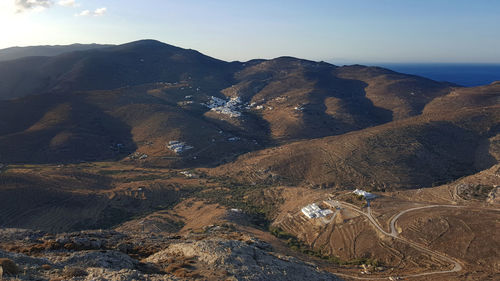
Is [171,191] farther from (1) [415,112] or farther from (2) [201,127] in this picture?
(1) [415,112]

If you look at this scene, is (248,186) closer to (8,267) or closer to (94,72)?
(8,267)

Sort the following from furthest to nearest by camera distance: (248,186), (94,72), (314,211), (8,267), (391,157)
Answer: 1. (94,72)
2. (391,157)
3. (248,186)
4. (314,211)
5. (8,267)

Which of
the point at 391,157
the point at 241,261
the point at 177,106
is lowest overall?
the point at 391,157

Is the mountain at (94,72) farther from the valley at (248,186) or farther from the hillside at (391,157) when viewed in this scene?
the hillside at (391,157)

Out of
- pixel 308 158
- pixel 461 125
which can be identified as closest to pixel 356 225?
pixel 308 158

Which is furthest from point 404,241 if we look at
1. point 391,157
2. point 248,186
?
point 391,157

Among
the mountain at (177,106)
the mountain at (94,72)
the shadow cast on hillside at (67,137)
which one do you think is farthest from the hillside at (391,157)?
the mountain at (94,72)

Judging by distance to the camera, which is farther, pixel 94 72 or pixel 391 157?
pixel 94 72

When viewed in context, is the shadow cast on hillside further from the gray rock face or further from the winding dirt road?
Result: the gray rock face

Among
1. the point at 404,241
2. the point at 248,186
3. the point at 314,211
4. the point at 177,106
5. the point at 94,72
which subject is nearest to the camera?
the point at 404,241
